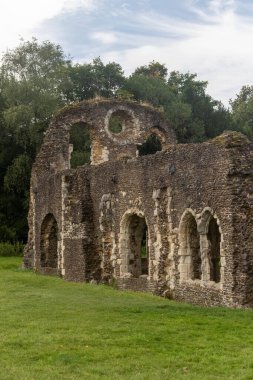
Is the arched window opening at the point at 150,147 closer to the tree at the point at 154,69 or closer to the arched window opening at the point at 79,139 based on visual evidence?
the arched window opening at the point at 79,139

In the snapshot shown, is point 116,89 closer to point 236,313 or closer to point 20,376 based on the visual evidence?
point 236,313

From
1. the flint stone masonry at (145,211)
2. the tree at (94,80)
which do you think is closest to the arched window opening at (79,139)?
the tree at (94,80)

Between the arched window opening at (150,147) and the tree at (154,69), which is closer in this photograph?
the arched window opening at (150,147)

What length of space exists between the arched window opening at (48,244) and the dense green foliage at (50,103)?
1138 centimetres

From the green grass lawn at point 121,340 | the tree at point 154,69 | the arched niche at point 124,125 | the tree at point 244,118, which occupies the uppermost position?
the tree at point 154,69

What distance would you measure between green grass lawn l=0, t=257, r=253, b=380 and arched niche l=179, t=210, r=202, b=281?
174 cm

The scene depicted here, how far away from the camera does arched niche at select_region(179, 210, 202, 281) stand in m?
17.4

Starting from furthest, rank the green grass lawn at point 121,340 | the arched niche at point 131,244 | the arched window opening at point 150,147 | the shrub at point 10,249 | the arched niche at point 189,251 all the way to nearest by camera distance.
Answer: the arched window opening at point 150,147, the shrub at point 10,249, the arched niche at point 131,244, the arched niche at point 189,251, the green grass lawn at point 121,340

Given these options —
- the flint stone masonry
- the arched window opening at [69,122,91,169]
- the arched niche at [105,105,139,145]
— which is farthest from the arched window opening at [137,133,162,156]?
the arched niche at [105,105,139,145]

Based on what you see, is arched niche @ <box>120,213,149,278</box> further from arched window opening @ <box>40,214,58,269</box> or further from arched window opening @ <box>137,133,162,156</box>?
arched window opening @ <box>137,133,162,156</box>

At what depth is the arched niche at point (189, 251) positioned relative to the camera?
17406mm

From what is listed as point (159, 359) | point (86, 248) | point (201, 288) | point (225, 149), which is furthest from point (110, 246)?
point (159, 359)

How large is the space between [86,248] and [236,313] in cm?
962

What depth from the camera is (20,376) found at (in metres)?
8.59
